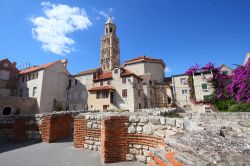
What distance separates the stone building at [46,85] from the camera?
31.6 meters

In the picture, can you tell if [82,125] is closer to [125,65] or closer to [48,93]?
[48,93]

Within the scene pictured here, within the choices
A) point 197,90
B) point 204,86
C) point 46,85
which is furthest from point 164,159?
point 46,85

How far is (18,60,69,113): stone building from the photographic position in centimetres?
3158

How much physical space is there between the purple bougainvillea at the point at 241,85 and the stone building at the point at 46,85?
34.0 m

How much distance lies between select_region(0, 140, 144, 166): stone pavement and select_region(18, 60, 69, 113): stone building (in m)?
27.0

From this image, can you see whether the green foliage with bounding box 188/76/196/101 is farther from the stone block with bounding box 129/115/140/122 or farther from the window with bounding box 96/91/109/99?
the stone block with bounding box 129/115/140/122

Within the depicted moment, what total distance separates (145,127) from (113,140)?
3.96 ft

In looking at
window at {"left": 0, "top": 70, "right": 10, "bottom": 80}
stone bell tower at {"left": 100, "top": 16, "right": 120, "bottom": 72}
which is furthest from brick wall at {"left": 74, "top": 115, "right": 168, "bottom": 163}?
stone bell tower at {"left": 100, "top": 16, "right": 120, "bottom": 72}

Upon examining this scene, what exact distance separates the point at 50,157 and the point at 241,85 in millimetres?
25520

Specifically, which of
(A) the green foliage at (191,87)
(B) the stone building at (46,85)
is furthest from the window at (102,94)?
(A) the green foliage at (191,87)

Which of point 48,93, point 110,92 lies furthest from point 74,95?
point 110,92

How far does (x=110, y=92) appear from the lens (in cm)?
3128

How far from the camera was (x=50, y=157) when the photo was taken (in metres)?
5.66

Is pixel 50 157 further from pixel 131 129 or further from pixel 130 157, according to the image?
pixel 131 129
